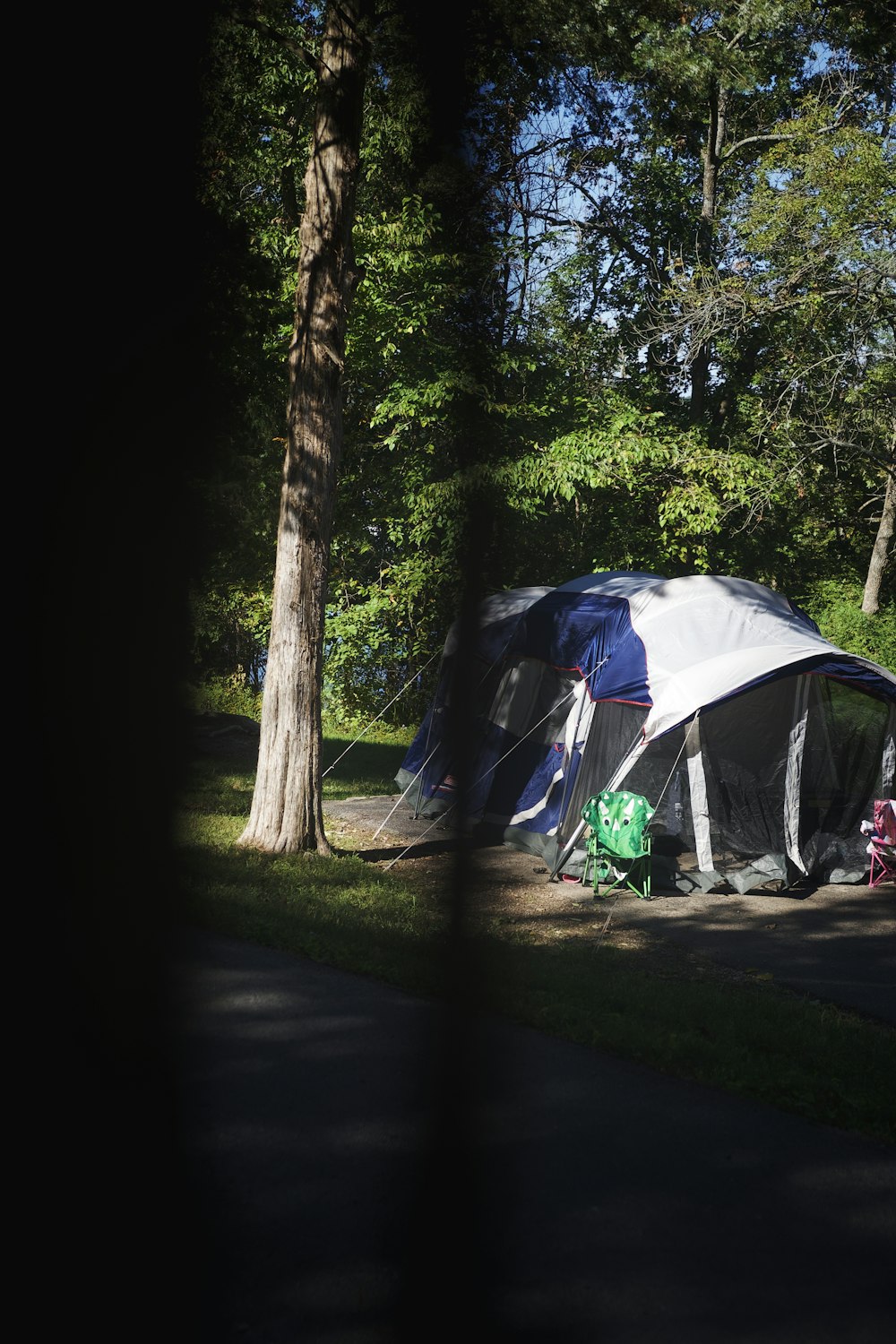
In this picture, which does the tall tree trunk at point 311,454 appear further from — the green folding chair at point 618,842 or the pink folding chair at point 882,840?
the pink folding chair at point 882,840

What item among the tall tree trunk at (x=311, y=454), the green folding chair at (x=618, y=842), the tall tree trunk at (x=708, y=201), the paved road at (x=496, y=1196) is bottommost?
the paved road at (x=496, y=1196)

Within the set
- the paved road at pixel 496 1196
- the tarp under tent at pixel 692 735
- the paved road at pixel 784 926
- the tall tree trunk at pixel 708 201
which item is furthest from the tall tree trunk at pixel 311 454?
the tall tree trunk at pixel 708 201

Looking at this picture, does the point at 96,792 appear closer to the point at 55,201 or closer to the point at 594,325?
the point at 55,201

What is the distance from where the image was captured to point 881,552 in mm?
19875

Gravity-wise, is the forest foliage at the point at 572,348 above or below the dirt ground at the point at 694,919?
above

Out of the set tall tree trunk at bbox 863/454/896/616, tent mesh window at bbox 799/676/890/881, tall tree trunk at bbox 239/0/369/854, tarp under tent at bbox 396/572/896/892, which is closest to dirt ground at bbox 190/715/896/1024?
tarp under tent at bbox 396/572/896/892

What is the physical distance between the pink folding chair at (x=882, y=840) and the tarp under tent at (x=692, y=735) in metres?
0.15

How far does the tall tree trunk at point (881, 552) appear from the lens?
19.7 m

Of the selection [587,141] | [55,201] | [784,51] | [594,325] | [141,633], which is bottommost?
[141,633]

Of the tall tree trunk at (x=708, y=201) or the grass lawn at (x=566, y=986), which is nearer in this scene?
the grass lawn at (x=566, y=986)

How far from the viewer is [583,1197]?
11.8ft

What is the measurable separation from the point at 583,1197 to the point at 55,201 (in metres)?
10.5

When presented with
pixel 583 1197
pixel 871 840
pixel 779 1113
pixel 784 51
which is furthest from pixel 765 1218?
pixel 784 51

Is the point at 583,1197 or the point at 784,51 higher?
the point at 784,51
